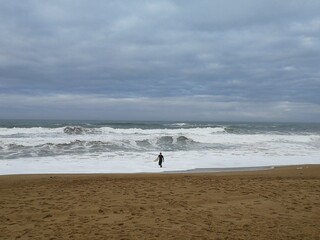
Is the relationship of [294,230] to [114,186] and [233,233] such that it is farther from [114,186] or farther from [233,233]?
[114,186]

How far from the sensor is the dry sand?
18.3 ft

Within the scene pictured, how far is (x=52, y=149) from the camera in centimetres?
2209

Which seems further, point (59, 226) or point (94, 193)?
point (94, 193)

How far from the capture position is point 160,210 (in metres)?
6.98

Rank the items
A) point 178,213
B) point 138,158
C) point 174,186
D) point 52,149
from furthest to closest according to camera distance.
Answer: point 52,149, point 138,158, point 174,186, point 178,213

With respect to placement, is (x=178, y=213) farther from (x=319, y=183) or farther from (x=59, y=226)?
(x=319, y=183)

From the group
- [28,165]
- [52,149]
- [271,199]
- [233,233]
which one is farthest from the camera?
[52,149]

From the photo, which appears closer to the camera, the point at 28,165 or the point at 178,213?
the point at 178,213

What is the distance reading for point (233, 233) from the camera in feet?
18.1

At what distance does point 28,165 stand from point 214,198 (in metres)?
10.8

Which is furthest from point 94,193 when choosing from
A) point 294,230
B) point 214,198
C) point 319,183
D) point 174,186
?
point 319,183

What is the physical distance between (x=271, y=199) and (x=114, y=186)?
465cm

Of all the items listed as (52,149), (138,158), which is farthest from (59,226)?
(52,149)

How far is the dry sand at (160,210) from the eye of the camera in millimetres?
5590
